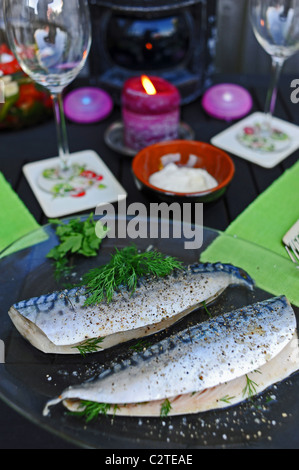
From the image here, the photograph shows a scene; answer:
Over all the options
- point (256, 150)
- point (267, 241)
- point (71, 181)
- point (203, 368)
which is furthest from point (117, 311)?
point (256, 150)

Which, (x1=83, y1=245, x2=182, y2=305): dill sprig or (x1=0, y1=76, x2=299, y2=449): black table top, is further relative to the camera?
(x1=0, y1=76, x2=299, y2=449): black table top

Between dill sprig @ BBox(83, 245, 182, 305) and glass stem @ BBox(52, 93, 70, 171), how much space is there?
1.33 ft

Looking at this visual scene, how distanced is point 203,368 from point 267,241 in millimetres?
414

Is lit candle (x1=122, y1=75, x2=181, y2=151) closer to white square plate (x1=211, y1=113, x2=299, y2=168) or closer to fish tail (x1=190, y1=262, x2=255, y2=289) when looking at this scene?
white square plate (x1=211, y1=113, x2=299, y2=168)

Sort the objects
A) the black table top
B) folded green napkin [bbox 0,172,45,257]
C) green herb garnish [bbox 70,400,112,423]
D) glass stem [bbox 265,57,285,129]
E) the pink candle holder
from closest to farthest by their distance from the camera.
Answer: green herb garnish [bbox 70,400,112,423] → folded green napkin [bbox 0,172,45,257] → the black table top → glass stem [bbox 265,57,285,129] → the pink candle holder

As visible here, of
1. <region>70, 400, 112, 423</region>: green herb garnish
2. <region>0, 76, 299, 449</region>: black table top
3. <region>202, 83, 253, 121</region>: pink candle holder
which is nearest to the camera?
<region>70, 400, 112, 423</region>: green herb garnish

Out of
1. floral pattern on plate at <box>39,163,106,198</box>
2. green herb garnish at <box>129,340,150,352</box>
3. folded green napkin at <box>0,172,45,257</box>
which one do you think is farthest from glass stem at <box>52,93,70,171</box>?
green herb garnish at <box>129,340,150,352</box>

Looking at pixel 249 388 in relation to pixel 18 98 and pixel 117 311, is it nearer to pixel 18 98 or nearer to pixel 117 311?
pixel 117 311

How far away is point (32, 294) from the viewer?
872 mm

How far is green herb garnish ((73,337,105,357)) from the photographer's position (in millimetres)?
752

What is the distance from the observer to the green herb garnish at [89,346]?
0.75m

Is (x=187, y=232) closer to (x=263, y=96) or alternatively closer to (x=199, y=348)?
(x=199, y=348)

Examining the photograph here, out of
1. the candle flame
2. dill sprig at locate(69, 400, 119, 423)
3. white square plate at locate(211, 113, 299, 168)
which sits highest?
the candle flame

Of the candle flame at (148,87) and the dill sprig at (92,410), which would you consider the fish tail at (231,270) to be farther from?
the candle flame at (148,87)
